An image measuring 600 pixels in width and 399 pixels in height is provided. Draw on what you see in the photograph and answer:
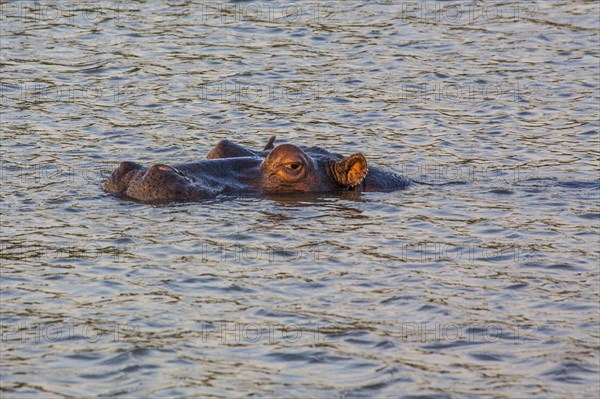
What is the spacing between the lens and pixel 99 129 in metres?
15.8

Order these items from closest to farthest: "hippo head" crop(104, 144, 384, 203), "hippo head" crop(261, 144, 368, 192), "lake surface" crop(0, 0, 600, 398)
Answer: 1. "lake surface" crop(0, 0, 600, 398)
2. "hippo head" crop(104, 144, 384, 203)
3. "hippo head" crop(261, 144, 368, 192)

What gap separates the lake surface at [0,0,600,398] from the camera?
26.4 feet

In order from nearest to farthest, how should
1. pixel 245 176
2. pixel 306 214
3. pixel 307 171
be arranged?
1. pixel 306 214
2. pixel 245 176
3. pixel 307 171

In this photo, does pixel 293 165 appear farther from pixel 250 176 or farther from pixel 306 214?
pixel 306 214

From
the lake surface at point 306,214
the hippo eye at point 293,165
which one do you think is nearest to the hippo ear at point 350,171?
the lake surface at point 306,214

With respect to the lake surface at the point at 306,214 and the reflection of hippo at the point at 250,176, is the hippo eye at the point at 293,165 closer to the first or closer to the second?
the reflection of hippo at the point at 250,176

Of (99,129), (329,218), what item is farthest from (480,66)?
(329,218)

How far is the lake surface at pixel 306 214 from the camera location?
317 inches

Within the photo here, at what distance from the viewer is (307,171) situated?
1270 centimetres

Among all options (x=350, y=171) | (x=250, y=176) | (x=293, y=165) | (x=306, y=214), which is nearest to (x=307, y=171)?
(x=293, y=165)

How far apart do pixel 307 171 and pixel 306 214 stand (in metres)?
0.85

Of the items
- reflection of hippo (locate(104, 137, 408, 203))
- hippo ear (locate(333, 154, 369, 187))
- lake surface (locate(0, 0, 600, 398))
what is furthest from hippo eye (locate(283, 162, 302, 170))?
hippo ear (locate(333, 154, 369, 187))

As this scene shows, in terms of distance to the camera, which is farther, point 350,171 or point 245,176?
point 350,171

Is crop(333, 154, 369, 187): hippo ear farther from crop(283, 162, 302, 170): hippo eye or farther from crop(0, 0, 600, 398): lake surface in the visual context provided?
crop(283, 162, 302, 170): hippo eye
